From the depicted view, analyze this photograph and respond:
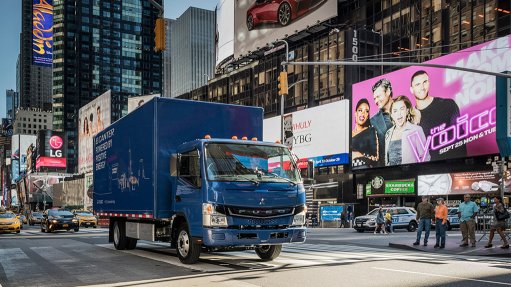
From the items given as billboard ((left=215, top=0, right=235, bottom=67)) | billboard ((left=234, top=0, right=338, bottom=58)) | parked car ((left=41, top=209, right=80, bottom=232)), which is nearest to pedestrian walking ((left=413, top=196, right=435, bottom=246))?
parked car ((left=41, top=209, right=80, bottom=232))

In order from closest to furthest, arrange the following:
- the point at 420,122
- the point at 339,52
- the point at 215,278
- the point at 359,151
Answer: the point at 215,278
the point at 420,122
the point at 359,151
the point at 339,52

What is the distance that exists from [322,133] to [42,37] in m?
36.4

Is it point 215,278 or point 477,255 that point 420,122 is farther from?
point 215,278

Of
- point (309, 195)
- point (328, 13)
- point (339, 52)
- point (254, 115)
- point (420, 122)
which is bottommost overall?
point (309, 195)

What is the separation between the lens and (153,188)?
1331cm

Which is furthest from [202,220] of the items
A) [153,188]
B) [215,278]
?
[153,188]

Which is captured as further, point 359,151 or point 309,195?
point 309,195

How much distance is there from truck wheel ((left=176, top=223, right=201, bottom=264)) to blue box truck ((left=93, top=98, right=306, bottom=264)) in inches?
0.9

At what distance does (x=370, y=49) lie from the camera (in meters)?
70.7

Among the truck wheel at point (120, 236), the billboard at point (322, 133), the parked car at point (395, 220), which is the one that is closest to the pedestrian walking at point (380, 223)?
the parked car at point (395, 220)

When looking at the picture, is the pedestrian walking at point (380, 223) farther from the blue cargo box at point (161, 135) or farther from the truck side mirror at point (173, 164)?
the truck side mirror at point (173, 164)

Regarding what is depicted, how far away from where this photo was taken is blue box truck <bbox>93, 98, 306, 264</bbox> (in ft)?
37.3

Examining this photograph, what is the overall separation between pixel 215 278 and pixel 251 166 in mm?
2672

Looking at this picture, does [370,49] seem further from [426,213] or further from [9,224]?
[426,213]
